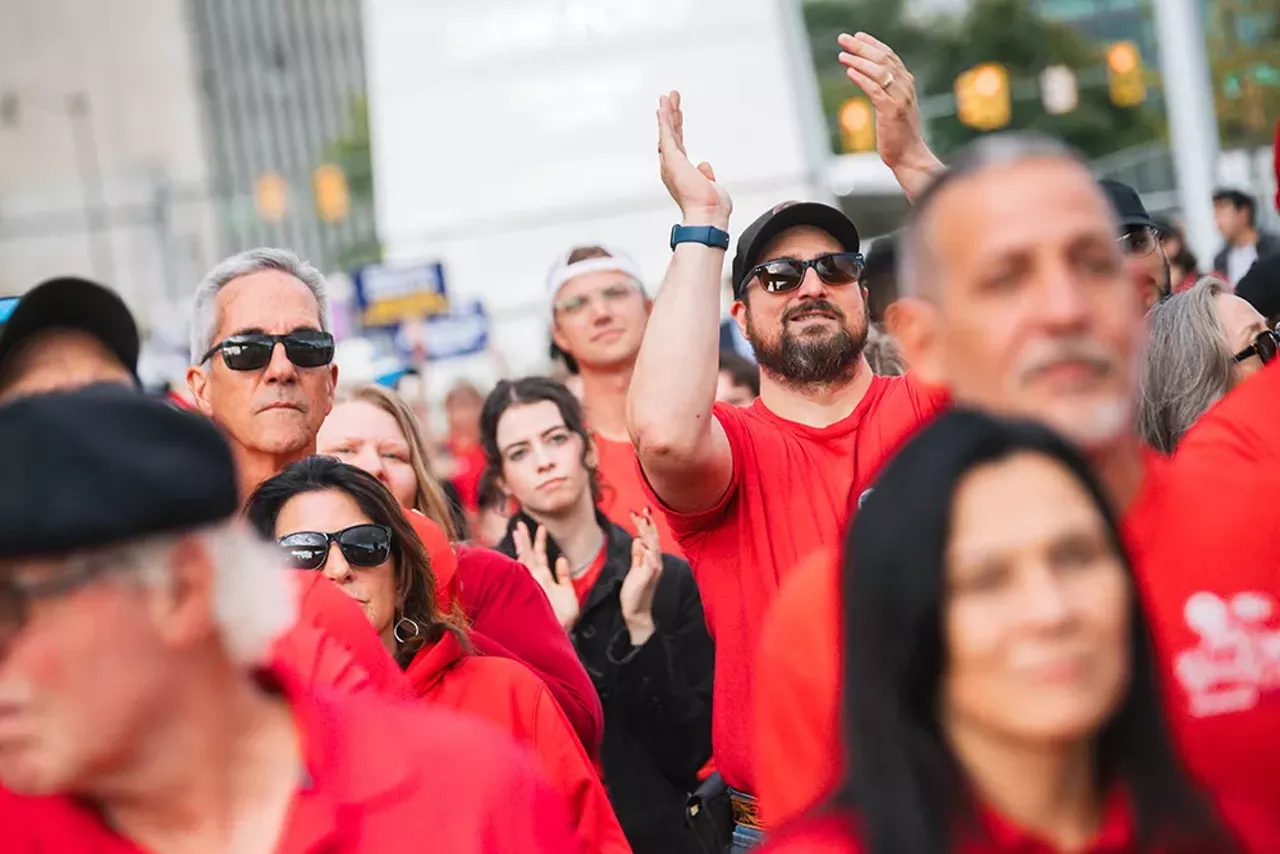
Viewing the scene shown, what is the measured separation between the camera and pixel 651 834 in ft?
20.3

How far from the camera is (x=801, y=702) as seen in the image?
9.52ft

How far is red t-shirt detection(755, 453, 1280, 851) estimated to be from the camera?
2885 millimetres

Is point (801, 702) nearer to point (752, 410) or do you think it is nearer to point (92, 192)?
point (752, 410)

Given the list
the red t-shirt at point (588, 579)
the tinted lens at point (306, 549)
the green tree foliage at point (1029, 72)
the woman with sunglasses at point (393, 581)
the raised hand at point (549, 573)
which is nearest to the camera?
the woman with sunglasses at point (393, 581)

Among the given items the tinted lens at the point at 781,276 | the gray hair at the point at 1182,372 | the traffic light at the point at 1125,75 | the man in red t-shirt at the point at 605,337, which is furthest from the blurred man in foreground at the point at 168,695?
the traffic light at the point at 1125,75

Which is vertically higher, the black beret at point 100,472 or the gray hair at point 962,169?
the gray hair at point 962,169

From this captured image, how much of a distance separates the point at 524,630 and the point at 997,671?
321 centimetres

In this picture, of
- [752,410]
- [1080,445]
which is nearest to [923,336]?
[1080,445]

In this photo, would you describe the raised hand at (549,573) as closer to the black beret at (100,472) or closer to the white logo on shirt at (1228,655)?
the white logo on shirt at (1228,655)

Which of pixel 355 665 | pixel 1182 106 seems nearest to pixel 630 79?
pixel 1182 106

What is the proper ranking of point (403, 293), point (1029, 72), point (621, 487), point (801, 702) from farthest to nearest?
point (1029, 72), point (403, 293), point (621, 487), point (801, 702)

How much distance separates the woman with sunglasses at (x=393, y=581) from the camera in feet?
15.3

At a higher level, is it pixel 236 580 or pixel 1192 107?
pixel 1192 107

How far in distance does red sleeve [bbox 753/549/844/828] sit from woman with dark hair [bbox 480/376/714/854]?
322 cm
